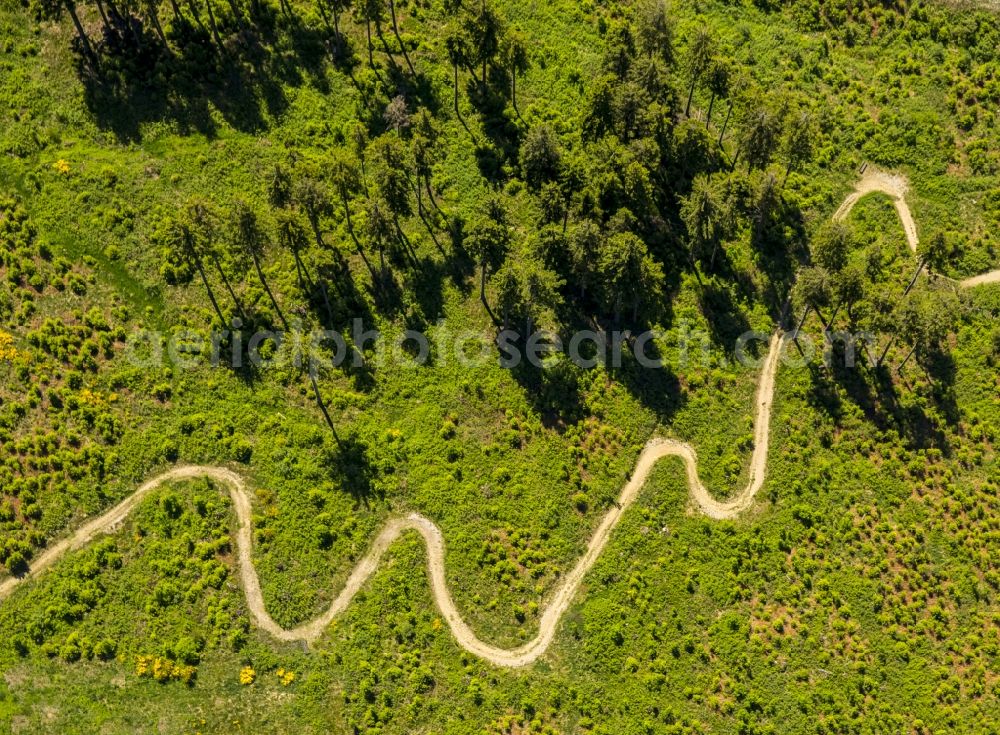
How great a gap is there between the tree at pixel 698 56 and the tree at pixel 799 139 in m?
13.2

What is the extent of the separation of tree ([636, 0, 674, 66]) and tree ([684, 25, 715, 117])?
3.79 metres

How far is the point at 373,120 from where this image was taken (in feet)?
310

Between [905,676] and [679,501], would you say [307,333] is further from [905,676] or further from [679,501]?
[905,676]

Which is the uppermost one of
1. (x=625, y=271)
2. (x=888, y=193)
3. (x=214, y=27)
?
(x=214, y=27)

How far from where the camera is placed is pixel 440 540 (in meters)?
76.8

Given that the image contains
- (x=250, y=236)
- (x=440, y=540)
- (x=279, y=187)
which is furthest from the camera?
(x=279, y=187)

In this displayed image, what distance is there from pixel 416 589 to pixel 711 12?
85.7m

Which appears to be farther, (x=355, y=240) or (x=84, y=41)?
(x=84, y=41)

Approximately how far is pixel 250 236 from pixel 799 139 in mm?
63547

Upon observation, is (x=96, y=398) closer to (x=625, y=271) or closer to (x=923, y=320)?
(x=625, y=271)

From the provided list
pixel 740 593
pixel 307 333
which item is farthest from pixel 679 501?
pixel 307 333

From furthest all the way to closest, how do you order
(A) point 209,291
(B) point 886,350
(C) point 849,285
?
1. (B) point 886,350
2. (A) point 209,291
3. (C) point 849,285

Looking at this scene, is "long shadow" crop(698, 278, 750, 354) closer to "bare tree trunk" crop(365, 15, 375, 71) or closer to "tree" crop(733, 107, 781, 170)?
"tree" crop(733, 107, 781, 170)

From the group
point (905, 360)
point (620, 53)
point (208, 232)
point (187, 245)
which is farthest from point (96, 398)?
point (905, 360)
